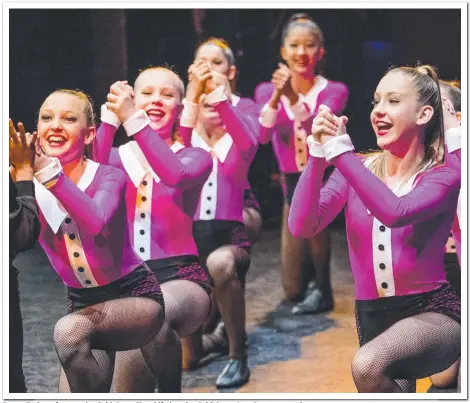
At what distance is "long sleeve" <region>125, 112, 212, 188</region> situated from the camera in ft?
10.8

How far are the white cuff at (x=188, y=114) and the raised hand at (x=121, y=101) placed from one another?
1.04 ft

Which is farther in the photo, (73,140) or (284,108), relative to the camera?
(284,108)

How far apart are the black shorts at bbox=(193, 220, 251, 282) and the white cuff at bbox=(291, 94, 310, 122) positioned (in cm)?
52

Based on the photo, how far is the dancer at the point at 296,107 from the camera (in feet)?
13.3

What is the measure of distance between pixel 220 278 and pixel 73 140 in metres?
0.93

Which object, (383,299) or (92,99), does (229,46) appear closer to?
(92,99)

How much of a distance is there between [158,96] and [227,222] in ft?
2.28

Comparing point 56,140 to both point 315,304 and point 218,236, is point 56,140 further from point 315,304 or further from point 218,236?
point 315,304

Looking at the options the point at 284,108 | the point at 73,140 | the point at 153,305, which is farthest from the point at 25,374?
the point at 284,108

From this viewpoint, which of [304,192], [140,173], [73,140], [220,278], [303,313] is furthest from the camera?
[303,313]

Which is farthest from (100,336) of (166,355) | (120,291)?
(166,355)

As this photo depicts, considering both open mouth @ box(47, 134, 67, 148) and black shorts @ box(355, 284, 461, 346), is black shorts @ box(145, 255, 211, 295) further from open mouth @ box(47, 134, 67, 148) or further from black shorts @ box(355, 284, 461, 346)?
black shorts @ box(355, 284, 461, 346)

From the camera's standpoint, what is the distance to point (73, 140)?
10.8 feet
